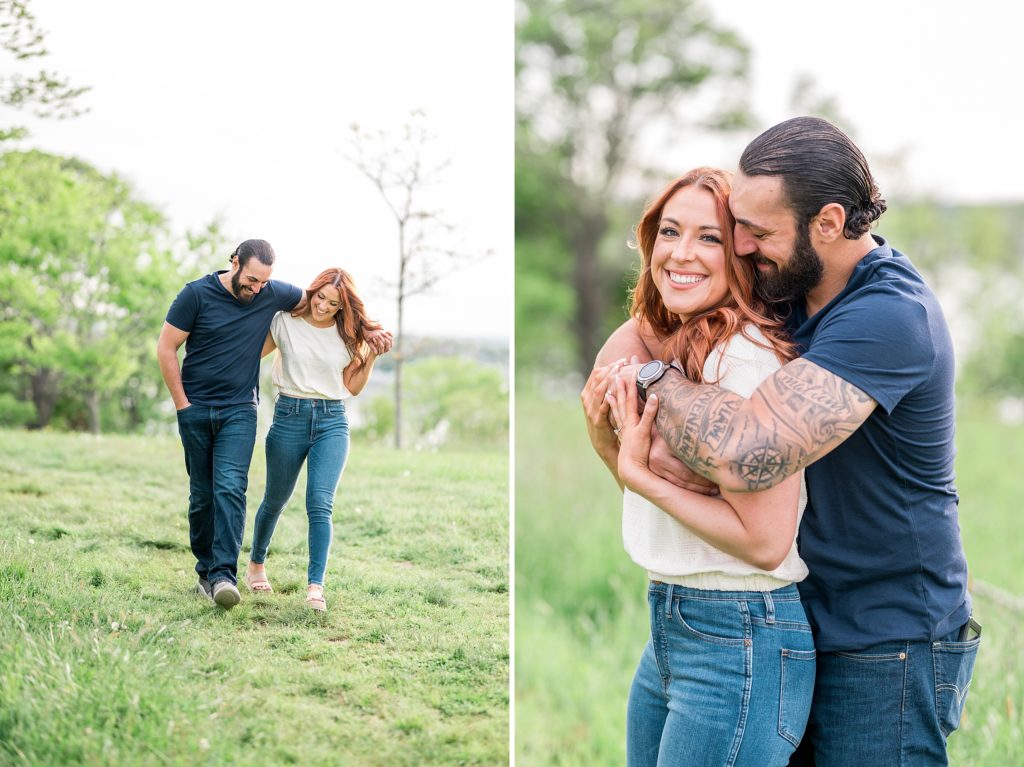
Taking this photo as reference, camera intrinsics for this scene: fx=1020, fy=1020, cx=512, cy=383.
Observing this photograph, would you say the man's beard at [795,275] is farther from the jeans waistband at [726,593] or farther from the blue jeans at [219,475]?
the blue jeans at [219,475]

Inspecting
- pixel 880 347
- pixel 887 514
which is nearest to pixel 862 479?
pixel 887 514

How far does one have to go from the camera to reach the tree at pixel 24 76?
381 cm

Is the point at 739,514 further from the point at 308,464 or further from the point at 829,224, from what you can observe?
the point at 308,464

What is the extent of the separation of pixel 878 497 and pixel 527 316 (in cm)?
1859

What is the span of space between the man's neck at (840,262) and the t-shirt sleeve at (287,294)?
6.21 ft

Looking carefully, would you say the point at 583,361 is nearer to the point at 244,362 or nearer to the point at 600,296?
the point at 600,296

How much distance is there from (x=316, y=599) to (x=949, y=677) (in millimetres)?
2201

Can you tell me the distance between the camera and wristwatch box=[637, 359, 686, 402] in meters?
2.68

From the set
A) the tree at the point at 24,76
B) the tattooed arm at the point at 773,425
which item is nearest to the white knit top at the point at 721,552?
the tattooed arm at the point at 773,425

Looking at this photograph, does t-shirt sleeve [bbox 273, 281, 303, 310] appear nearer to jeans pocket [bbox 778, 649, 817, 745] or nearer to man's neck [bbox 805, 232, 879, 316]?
man's neck [bbox 805, 232, 879, 316]

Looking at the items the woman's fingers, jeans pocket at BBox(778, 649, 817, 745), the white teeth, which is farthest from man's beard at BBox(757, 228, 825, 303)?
jeans pocket at BBox(778, 649, 817, 745)

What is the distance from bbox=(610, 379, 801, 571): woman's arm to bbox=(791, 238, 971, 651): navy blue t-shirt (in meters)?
0.19

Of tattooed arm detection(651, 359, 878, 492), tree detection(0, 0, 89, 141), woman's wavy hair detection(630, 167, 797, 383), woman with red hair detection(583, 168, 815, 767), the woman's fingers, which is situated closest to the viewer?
tattooed arm detection(651, 359, 878, 492)

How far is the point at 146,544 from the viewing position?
3787 millimetres
